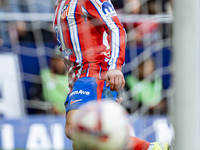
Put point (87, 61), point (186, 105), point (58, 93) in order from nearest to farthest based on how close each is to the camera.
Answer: point (186, 105), point (87, 61), point (58, 93)

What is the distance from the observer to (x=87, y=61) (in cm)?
281

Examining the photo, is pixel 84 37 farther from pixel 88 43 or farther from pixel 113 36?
pixel 113 36

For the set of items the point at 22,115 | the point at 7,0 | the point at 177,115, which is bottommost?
the point at 22,115

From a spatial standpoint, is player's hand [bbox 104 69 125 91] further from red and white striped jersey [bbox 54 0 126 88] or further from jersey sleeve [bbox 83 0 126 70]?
red and white striped jersey [bbox 54 0 126 88]

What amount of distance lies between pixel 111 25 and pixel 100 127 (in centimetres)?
102

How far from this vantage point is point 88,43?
280cm

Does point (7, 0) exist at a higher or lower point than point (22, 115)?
higher

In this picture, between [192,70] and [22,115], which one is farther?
[22,115]

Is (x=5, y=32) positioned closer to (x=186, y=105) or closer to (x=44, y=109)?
(x=44, y=109)

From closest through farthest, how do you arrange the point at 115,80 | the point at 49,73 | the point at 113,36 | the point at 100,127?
1. the point at 100,127
2. the point at 115,80
3. the point at 113,36
4. the point at 49,73

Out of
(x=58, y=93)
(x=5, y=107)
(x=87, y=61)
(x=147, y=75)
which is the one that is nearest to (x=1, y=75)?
(x=5, y=107)

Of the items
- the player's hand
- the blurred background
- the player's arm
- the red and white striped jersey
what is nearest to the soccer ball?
the player's hand

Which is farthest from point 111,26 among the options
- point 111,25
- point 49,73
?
point 49,73

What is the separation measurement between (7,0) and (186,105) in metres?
3.52
